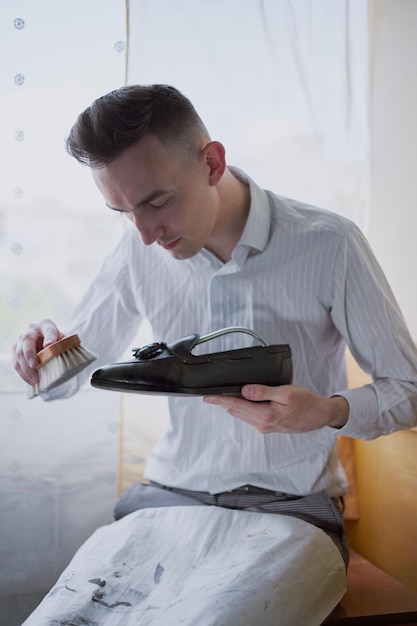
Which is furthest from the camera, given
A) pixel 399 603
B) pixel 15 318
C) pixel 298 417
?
pixel 15 318

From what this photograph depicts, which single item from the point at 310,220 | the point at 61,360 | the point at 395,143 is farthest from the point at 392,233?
the point at 61,360

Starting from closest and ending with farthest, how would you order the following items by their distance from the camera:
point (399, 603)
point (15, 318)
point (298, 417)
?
point (298, 417), point (399, 603), point (15, 318)

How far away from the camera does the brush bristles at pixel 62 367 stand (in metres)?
1.02

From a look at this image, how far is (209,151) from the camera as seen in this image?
1112 mm

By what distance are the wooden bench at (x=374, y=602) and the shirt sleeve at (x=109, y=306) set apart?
61 cm

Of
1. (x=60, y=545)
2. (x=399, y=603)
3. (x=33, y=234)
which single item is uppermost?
(x=33, y=234)

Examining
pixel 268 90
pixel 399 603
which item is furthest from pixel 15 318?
pixel 399 603

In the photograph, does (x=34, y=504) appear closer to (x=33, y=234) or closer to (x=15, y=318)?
(x=15, y=318)

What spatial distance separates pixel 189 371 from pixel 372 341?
0.35m

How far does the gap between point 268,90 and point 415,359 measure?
700mm

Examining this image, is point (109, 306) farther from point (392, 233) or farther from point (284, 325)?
point (392, 233)

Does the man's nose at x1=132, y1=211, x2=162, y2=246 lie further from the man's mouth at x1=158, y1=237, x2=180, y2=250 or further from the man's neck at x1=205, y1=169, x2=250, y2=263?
the man's neck at x1=205, y1=169, x2=250, y2=263

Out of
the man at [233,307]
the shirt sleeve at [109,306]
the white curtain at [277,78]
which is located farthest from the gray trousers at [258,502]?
the white curtain at [277,78]

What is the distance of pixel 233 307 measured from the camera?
1.23 meters
